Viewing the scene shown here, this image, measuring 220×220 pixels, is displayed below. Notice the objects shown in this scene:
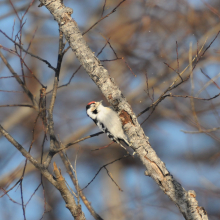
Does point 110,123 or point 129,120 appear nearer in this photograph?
point 129,120

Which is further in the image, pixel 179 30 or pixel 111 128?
pixel 179 30

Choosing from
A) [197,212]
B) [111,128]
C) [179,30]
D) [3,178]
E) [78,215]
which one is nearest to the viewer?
[197,212]

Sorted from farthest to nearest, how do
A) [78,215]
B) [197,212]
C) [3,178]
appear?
[3,178]
[78,215]
[197,212]

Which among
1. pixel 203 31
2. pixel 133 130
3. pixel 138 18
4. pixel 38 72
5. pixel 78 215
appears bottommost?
pixel 78 215

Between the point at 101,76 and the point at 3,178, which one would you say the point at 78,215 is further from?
the point at 3,178

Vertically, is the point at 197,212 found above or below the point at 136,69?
below

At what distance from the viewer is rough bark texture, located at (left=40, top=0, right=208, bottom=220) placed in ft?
3.88

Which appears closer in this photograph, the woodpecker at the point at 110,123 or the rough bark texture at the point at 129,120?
the rough bark texture at the point at 129,120

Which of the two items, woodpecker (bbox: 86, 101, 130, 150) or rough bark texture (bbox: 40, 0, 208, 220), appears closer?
rough bark texture (bbox: 40, 0, 208, 220)

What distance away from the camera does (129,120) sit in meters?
1.34

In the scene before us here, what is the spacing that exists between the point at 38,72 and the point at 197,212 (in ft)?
10.3

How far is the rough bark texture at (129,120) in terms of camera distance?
1184 mm

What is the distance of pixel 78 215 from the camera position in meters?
1.31

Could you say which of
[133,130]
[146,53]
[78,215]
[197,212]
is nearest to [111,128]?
[133,130]
